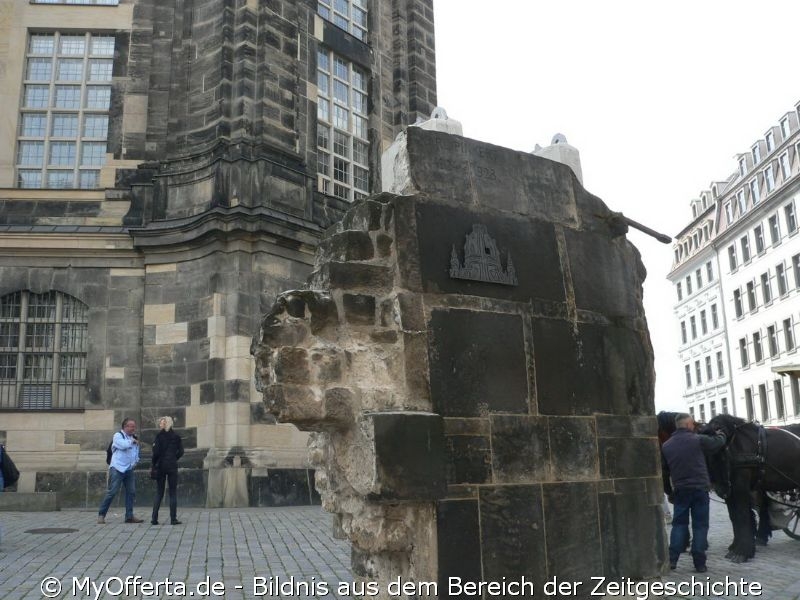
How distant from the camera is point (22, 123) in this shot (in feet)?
59.4

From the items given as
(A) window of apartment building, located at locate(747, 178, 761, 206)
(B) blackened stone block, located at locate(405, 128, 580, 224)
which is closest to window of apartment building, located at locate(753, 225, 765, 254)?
(A) window of apartment building, located at locate(747, 178, 761, 206)

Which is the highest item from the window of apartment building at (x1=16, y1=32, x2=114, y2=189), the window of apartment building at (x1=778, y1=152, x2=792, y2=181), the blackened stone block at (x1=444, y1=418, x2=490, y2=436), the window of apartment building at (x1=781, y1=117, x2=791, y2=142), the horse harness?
the window of apartment building at (x1=781, y1=117, x2=791, y2=142)

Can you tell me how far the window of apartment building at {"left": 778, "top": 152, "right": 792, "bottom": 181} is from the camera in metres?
43.5

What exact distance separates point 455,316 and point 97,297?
545 inches

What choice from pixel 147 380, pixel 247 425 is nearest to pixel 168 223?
pixel 147 380

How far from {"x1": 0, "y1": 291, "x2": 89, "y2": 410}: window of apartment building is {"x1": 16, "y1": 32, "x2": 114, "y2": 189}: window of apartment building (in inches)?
117

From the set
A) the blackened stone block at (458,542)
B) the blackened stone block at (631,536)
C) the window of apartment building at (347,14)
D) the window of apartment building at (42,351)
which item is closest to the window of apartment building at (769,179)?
the window of apartment building at (347,14)

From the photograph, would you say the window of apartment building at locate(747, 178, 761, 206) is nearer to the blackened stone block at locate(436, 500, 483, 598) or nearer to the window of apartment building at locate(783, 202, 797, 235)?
the window of apartment building at locate(783, 202, 797, 235)

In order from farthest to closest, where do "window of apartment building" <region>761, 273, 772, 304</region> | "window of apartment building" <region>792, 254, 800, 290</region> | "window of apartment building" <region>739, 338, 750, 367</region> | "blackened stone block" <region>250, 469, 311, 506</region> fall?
"window of apartment building" <region>739, 338, 750, 367</region> → "window of apartment building" <region>761, 273, 772, 304</region> → "window of apartment building" <region>792, 254, 800, 290</region> → "blackened stone block" <region>250, 469, 311, 506</region>

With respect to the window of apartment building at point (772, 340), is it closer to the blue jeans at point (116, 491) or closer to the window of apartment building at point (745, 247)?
the window of apartment building at point (745, 247)

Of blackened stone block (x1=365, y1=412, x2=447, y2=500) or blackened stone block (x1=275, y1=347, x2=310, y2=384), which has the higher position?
blackened stone block (x1=275, y1=347, x2=310, y2=384)

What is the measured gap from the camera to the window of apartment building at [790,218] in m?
43.1

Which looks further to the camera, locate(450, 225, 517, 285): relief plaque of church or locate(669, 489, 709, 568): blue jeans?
locate(669, 489, 709, 568): blue jeans

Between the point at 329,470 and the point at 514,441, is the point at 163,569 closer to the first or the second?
the point at 329,470
